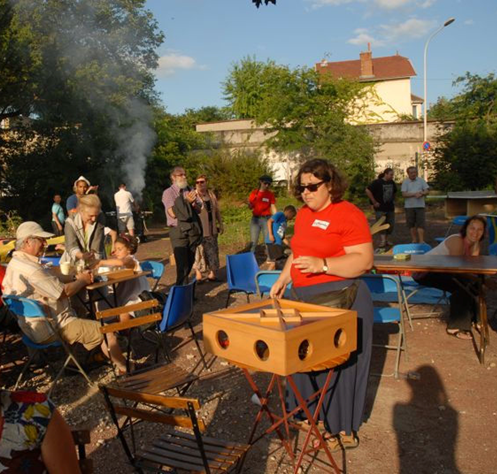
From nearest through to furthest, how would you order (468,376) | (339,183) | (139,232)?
1. (339,183)
2. (468,376)
3. (139,232)

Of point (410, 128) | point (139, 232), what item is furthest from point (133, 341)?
point (410, 128)

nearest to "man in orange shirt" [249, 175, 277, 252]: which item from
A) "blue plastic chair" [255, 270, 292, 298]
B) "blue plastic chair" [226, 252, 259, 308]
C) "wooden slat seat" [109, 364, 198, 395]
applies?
"blue plastic chair" [226, 252, 259, 308]

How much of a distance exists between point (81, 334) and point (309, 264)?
2485mm

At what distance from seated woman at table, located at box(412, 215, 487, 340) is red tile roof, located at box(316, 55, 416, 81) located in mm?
44114

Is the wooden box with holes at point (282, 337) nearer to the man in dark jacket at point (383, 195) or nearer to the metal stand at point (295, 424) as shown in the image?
the metal stand at point (295, 424)

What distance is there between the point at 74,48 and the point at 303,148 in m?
10.6

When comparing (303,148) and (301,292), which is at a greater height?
(303,148)

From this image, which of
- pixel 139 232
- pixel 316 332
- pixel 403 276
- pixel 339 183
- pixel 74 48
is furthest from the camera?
pixel 74 48

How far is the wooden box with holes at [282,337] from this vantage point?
107 inches

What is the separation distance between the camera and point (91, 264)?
6.16 metres

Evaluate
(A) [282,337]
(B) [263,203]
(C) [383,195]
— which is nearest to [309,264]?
(A) [282,337]

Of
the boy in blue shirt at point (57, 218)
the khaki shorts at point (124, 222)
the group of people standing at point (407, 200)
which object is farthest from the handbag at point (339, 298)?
the boy in blue shirt at point (57, 218)

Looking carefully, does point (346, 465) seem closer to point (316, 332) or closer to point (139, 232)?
point (316, 332)

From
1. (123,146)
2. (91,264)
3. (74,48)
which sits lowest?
(91,264)
